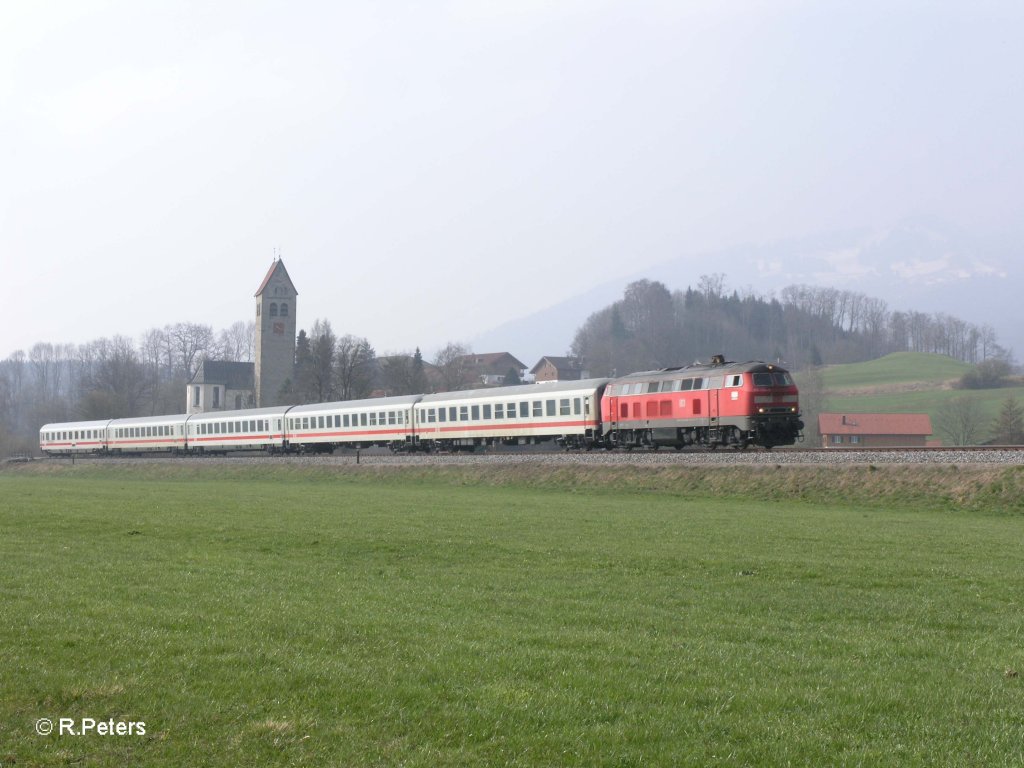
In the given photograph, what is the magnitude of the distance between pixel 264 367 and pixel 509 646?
134354 millimetres

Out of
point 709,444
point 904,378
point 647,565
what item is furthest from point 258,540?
point 904,378

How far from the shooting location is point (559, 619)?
11.5 meters

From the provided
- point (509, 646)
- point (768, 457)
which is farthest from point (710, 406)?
point (509, 646)

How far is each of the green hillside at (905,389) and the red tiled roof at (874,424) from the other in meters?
1.70

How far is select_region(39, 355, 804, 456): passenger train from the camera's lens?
39.9 metres

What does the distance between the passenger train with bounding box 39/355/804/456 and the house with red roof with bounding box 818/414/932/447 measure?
182ft

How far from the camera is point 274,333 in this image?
14288cm

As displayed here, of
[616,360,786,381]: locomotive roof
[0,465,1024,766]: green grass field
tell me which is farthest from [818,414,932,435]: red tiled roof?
[0,465,1024,766]: green grass field

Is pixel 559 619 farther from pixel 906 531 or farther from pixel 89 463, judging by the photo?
pixel 89 463

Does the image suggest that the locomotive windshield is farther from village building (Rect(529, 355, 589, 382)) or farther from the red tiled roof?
village building (Rect(529, 355, 589, 382))

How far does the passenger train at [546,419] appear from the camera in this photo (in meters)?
39.9

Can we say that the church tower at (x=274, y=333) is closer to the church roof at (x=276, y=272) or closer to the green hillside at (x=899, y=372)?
the church roof at (x=276, y=272)

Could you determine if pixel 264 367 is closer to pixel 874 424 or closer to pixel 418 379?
pixel 418 379

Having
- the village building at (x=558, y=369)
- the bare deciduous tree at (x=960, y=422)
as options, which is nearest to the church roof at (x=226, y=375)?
the village building at (x=558, y=369)
